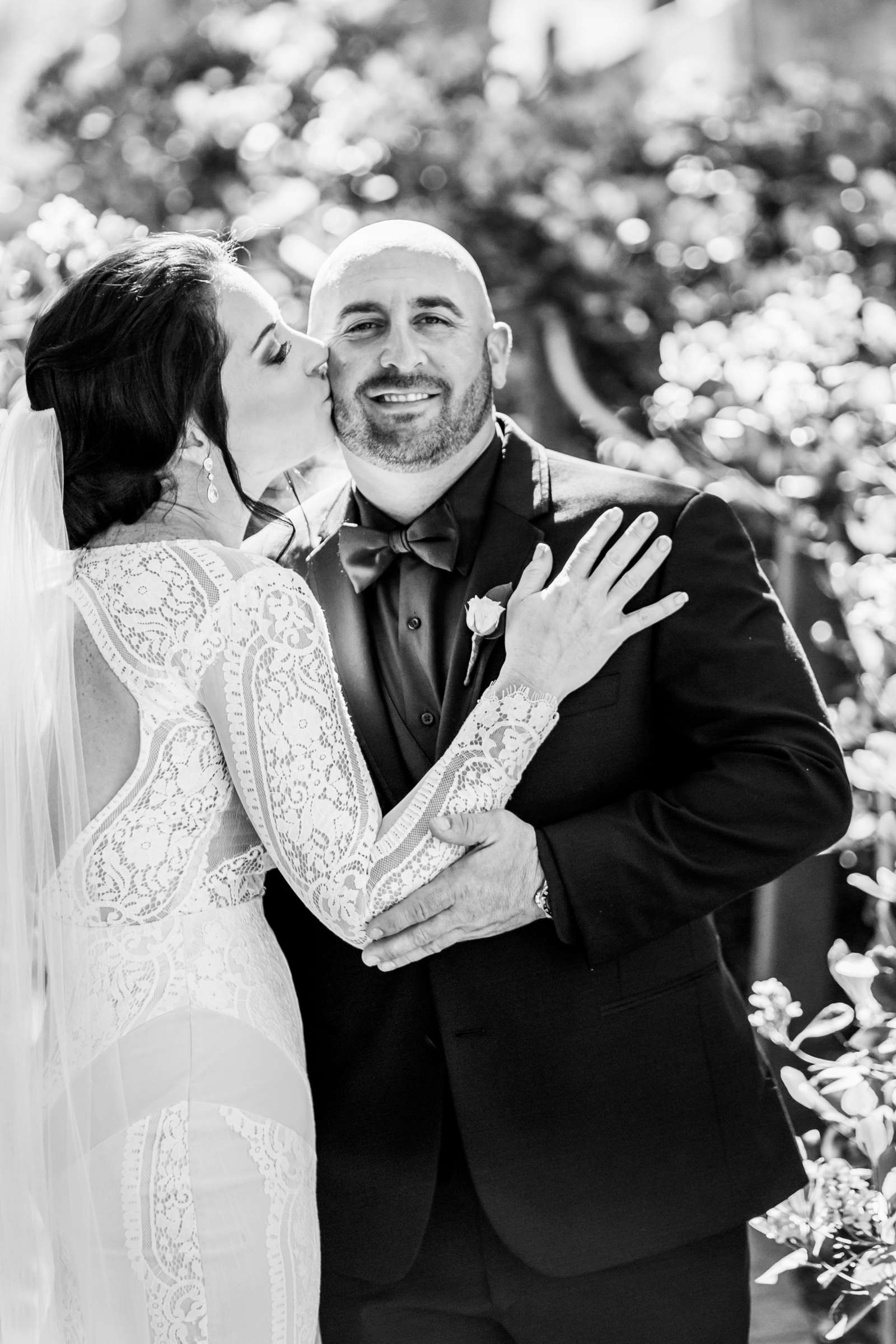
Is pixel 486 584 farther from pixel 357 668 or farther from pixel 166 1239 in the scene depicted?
pixel 166 1239

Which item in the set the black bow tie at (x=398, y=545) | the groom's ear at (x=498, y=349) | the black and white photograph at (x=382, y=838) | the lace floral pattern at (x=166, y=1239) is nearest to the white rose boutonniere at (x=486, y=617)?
the black and white photograph at (x=382, y=838)

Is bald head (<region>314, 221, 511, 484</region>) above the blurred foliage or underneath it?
underneath

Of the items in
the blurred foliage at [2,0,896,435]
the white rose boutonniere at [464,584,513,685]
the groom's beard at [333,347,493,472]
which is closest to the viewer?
the white rose boutonniere at [464,584,513,685]

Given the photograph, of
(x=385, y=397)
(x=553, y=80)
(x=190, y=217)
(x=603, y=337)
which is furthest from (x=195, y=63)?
(x=385, y=397)

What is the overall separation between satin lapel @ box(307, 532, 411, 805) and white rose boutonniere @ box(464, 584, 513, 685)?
19 cm

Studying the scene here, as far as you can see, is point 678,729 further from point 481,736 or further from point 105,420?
point 105,420

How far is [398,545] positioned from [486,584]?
19 centimetres

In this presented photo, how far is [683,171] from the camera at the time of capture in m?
5.85

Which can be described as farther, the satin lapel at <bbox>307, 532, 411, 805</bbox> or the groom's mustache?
the groom's mustache

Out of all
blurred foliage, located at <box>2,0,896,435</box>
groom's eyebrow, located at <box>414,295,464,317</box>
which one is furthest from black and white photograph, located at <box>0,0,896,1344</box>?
blurred foliage, located at <box>2,0,896,435</box>

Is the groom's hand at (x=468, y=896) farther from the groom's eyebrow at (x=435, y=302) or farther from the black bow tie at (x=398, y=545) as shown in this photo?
the groom's eyebrow at (x=435, y=302)

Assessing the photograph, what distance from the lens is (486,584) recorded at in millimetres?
2744

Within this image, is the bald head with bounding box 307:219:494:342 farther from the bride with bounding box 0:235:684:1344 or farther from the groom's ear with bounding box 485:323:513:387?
the bride with bounding box 0:235:684:1344

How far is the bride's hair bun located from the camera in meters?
2.43
